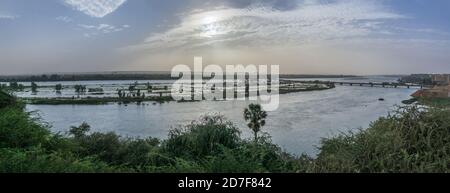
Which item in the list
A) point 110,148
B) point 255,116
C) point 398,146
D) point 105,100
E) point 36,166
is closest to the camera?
point 36,166

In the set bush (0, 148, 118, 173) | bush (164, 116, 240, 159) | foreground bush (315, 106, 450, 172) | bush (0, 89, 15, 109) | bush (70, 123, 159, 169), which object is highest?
bush (0, 89, 15, 109)

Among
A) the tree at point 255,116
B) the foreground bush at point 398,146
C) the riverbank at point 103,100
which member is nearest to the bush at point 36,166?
the foreground bush at point 398,146

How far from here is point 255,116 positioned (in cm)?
2369

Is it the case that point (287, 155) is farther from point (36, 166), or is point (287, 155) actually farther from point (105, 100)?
point (105, 100)

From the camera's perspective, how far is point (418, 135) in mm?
3262

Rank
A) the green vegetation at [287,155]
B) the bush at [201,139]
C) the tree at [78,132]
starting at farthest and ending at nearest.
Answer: the tree at [78,132] → the bush at [201,139] → the green vegetation at [287,155]

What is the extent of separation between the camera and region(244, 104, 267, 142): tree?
915 inches

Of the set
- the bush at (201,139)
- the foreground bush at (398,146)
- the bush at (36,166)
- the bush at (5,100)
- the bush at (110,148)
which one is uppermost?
the bush at (5,100)

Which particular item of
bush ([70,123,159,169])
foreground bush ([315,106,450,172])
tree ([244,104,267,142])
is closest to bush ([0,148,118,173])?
foreground bush ([315,106,450,172])

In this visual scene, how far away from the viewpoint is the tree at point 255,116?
23.2 metres

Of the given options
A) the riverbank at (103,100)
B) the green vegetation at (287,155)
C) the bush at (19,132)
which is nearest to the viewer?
the green vegetation at (287,155)

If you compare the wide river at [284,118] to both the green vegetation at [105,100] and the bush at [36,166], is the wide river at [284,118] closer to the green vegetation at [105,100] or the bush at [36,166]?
the green vegetation at [105,100]

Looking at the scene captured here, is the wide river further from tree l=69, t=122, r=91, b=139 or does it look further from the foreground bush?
the foreground bush

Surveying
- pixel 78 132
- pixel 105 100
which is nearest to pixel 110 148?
pixel 78 132
